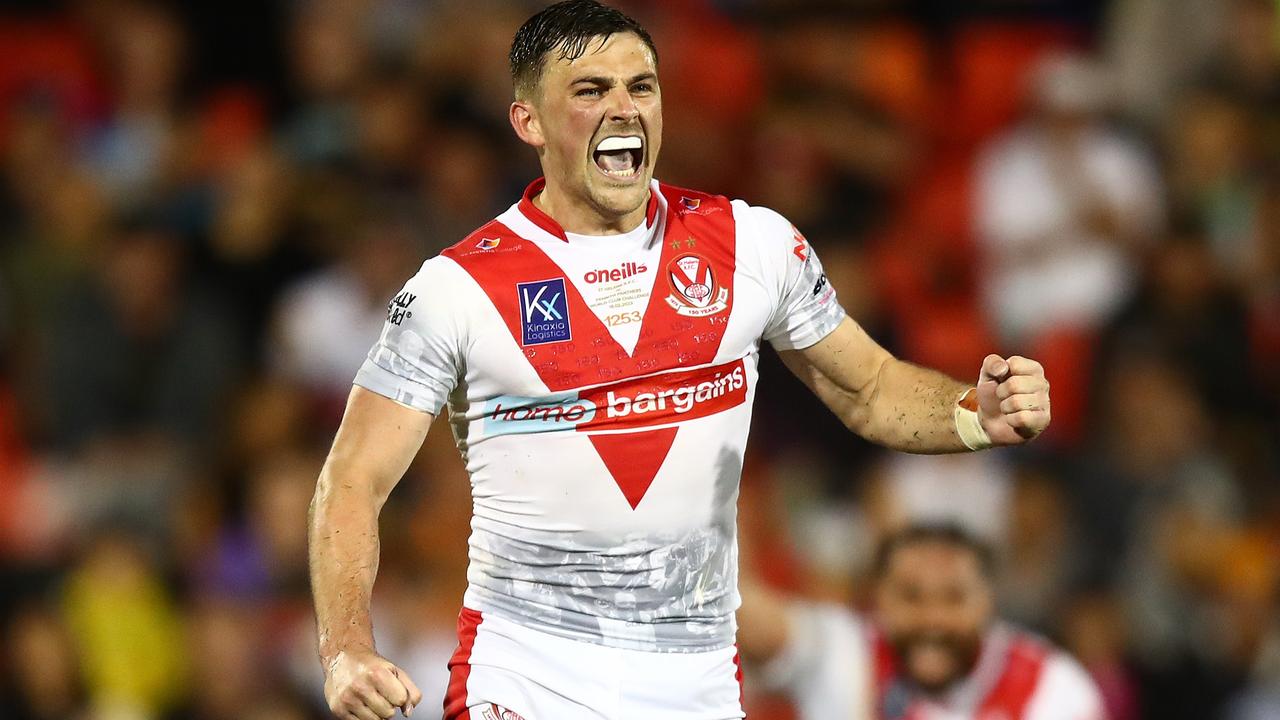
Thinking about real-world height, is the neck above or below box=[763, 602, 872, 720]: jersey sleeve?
above

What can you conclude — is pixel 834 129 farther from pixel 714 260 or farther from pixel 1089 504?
pixel 714 260

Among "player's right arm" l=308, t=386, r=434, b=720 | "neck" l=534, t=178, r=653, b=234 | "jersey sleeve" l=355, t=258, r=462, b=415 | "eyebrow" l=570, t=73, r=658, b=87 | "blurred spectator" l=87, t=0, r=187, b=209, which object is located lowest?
"player's right arm" l=308, t=386, r=434, b=720

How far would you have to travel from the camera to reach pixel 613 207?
14.7ft

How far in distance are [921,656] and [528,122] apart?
246 centimetres

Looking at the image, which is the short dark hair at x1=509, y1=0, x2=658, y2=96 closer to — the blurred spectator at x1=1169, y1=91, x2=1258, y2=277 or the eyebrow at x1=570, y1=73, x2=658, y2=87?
the eyebrow at x1=570, y1=73, x2=658, y2=87

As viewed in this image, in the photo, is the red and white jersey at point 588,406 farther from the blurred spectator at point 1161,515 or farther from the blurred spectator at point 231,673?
the blurred spectator at point 1161,515

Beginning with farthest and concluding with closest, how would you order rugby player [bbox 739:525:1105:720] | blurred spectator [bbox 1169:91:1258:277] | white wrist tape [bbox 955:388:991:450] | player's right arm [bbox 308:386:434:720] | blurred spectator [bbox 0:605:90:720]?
blurred spectator [bbox 1169:91:1258:277] < blurred spectator [bbox 0:605:90:720] < rugby player [bbox 739:525:1105:720] < white wrist tape [bbox 955:388:991:450] < player's right arm [bbox 308:386:434:720]

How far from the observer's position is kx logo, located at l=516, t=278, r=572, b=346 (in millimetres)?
4368

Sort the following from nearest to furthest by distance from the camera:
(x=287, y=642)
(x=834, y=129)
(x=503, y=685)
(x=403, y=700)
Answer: (x=403, y=700)
(x=503, y=685)
(x=287, y=642)
(x=834, y=129)

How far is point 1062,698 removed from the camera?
6.27 m

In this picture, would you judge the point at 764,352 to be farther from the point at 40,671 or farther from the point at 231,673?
the point at 40,671

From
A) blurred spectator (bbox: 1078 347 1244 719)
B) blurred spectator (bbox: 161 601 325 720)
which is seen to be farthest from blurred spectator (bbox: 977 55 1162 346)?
blurred spectator (bbox: 161 601 325 720)

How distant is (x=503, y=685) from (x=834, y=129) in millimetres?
6310

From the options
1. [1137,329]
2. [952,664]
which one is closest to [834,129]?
[1137,329]
